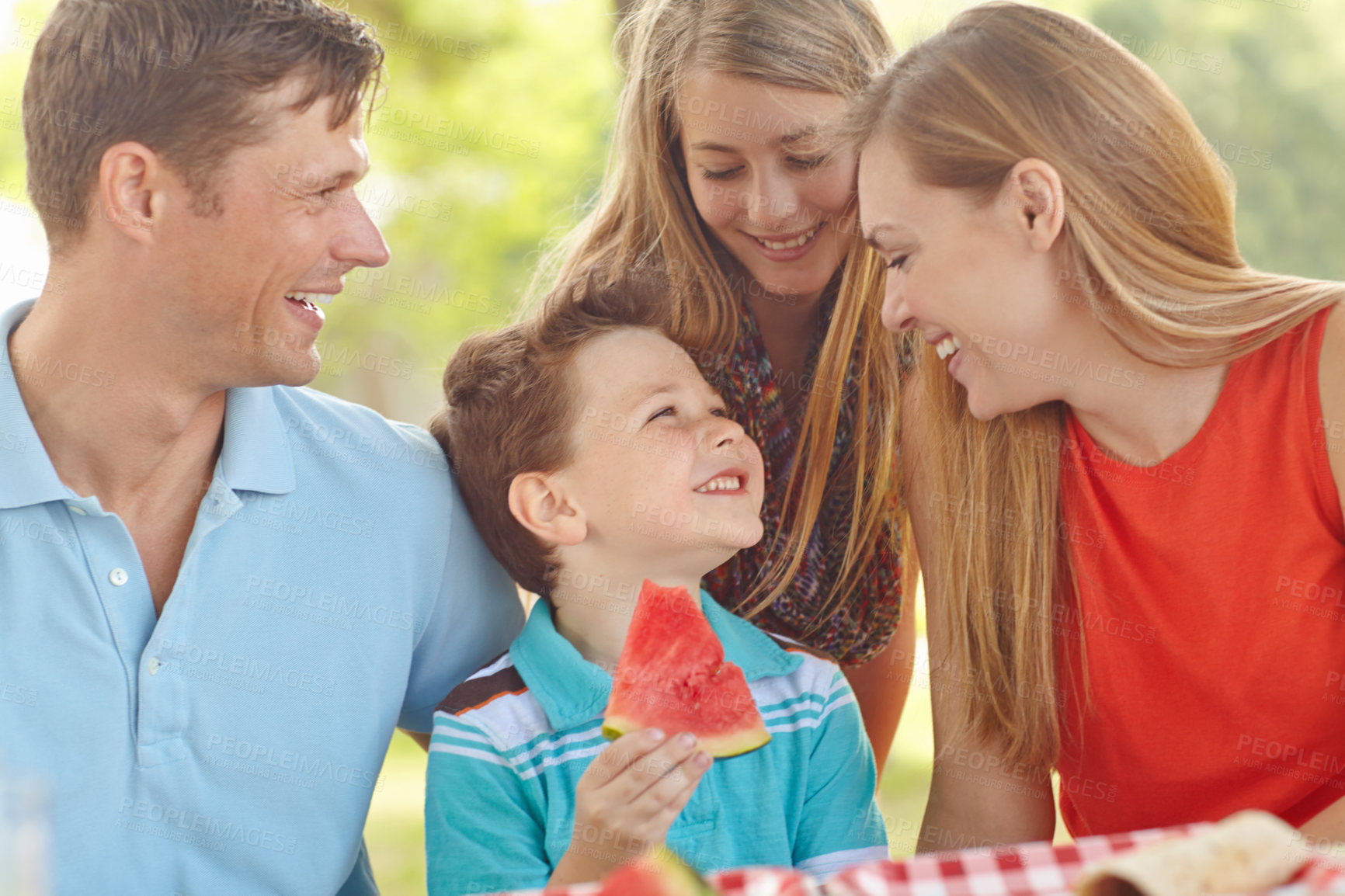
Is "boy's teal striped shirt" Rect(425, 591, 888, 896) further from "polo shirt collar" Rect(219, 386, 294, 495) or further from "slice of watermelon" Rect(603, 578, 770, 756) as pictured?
"polo shirt collar" Rect(219, 386, 294, 495)

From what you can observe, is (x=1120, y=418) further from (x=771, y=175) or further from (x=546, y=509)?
(x=546, y=509)

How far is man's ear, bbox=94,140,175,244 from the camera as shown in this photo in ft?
6.86

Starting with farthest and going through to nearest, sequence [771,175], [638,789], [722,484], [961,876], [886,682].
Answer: [886,682], [771,175], [722,484], [638,789], [961,876]

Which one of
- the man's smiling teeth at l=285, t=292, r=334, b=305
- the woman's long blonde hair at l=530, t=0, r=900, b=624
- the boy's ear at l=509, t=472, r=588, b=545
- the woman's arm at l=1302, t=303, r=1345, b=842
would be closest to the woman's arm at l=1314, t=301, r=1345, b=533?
the woman's arm at l=1302, t=303, r=1345, b=842

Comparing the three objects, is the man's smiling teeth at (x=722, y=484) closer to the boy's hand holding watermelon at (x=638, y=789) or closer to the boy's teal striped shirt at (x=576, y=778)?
the boy's teal striped shirt at (x=576, y=778)

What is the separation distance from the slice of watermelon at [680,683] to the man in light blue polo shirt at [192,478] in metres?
0.58

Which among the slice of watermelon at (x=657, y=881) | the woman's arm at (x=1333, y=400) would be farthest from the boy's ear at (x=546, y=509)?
the woman's arm at (x=1333, y=400)

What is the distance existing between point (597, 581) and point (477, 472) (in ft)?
1.20

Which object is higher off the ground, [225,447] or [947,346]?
[947,346]

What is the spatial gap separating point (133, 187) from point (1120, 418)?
195cm

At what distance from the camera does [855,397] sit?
9.14 ft

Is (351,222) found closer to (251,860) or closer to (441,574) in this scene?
(441,574)

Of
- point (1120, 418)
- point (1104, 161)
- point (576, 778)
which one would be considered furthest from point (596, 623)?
point (1104, 161)

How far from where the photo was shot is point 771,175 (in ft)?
8.48
